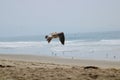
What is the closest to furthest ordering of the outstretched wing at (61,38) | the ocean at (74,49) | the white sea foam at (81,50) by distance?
1. the outstretched wing at (61,38)
2. the white sea foam at (81,50)
3. the ocean at (74,49)

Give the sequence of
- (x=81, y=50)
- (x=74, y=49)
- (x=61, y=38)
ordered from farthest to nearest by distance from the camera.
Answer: (x=74, y=49) → (x=81, y=50) → (x=61, y=38)

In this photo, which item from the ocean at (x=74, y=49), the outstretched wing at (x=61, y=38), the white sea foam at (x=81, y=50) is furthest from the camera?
the ocean at (x=74, y=49)

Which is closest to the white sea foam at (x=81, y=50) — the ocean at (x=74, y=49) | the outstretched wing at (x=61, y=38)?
the ocean at (x=74, y=49)

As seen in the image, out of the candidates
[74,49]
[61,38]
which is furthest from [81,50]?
[61,38]

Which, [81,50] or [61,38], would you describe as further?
[81,50]

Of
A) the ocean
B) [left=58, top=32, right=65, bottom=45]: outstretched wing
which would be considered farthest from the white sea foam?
[left=58, top=32, right=65, bottom=45]: outstretched wing

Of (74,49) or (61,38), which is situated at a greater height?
(61,38)

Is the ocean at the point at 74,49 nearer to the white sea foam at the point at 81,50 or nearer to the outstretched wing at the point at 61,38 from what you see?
the white sea foam at the point at 81,50

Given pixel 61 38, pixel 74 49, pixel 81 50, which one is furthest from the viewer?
pixel 74 49

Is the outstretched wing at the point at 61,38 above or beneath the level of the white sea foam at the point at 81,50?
above

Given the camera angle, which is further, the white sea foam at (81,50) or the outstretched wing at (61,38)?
the white sea foam at (81,50)

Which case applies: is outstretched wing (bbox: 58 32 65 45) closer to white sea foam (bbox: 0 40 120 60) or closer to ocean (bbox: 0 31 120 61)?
ocean (bbox: 0 31 120 61)

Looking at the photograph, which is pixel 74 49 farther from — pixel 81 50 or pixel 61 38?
pixel 61 38

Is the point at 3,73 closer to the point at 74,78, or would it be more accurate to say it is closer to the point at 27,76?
the point at 27,76
